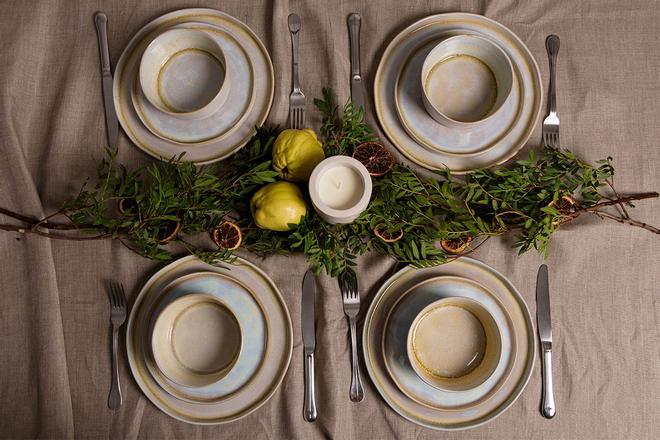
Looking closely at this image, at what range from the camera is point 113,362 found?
83cm

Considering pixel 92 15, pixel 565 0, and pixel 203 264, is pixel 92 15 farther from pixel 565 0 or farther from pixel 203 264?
pixel 565 0

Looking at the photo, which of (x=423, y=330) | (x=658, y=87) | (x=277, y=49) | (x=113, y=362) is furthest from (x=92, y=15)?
(x=658, y=87)

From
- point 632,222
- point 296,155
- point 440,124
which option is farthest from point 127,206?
point 632,222

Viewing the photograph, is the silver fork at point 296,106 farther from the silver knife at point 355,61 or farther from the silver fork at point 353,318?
the silver fork at point 353,318

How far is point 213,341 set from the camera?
0.82 m

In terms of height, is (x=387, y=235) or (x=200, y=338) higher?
(x=387, y=235)

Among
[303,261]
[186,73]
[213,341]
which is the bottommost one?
[213,341]

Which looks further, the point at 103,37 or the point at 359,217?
the point at 103,37

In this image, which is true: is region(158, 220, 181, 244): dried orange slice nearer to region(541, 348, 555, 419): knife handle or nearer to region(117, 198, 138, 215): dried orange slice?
region(117, 198, 138, 215): dried orange slice

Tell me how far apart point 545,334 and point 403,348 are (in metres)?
0.25

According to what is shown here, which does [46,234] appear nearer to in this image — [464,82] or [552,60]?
[464,82]

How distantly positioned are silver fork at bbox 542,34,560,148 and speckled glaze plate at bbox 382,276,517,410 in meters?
0.28

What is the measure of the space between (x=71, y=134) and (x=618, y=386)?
3.41ft

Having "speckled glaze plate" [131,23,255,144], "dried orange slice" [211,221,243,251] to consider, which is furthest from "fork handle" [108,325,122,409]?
"speckled glaze plate" [131,23,255,144]
